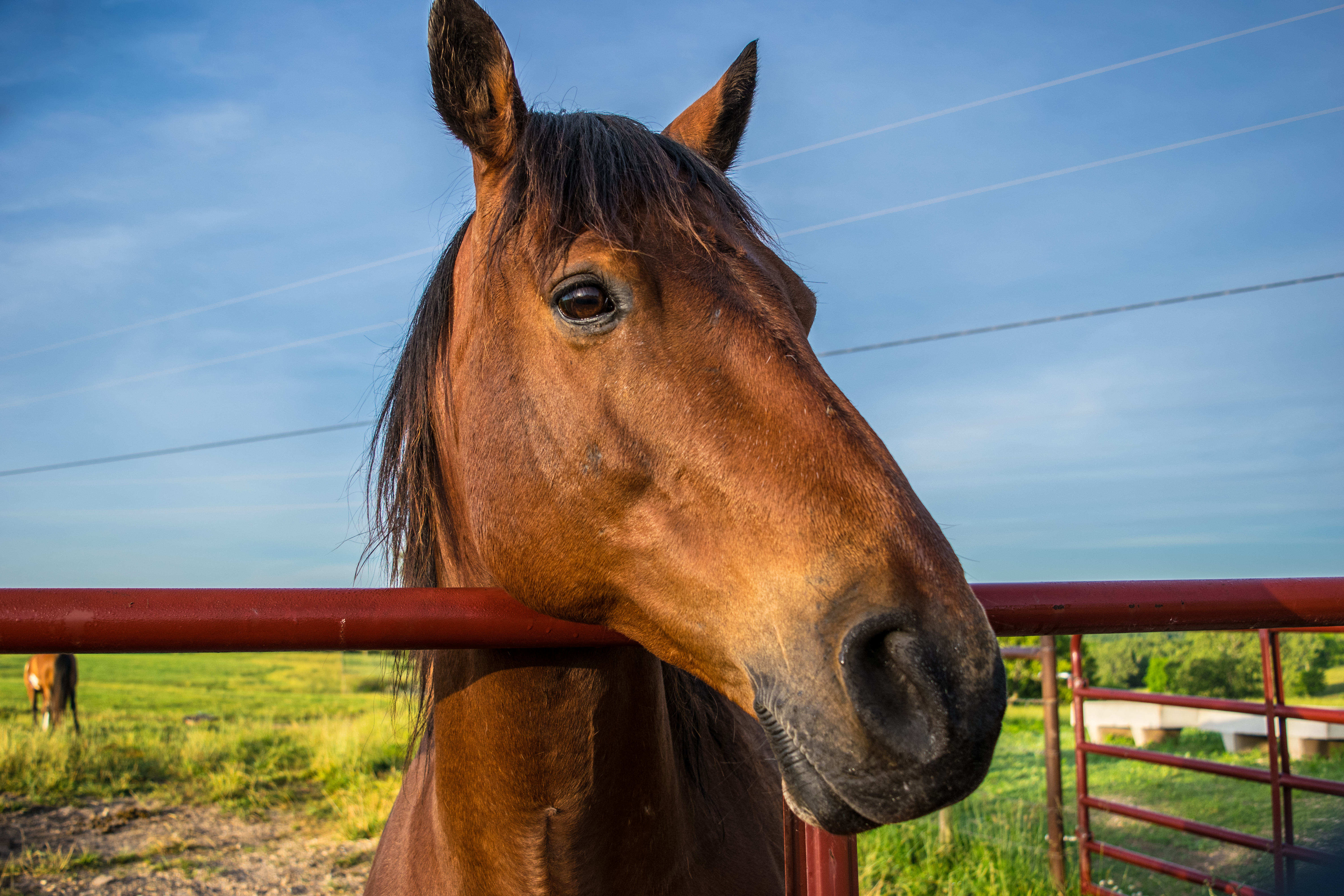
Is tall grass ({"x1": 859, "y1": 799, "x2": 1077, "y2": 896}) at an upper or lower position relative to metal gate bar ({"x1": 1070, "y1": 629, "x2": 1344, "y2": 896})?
lower

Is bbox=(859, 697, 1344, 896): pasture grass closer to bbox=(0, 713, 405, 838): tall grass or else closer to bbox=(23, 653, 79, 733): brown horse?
bbox=(0, 713, 405, 838): tall grass

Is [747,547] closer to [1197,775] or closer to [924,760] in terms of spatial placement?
[924,760]

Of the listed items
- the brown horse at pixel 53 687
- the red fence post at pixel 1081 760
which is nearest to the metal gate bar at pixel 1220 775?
the red fence post at pixel 1081 760

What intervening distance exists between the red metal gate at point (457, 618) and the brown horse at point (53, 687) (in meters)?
12.2

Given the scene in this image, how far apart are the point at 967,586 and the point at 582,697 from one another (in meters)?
0.84

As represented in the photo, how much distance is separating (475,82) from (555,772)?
1484 mm

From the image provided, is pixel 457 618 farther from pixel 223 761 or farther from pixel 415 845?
pixel 223 761

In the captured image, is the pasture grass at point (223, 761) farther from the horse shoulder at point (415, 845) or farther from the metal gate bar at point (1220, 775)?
the metal gate bar at point (1220, 775)

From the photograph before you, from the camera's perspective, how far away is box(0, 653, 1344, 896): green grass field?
5543mm

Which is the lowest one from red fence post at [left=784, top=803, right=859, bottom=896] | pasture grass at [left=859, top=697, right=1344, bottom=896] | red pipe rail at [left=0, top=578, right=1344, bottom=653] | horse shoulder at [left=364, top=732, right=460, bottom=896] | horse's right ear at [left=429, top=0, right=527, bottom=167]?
pasture grass at [left=859, top=697, right=1344, bottom=896]

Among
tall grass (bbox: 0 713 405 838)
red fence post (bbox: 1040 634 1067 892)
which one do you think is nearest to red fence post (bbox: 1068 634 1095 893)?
red fence post (bbox: 1040 634 1067 892)

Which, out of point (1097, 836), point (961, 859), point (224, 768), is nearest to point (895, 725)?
point (961, 859)

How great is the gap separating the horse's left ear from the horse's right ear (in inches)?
22.7

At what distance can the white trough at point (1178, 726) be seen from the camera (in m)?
9.01
